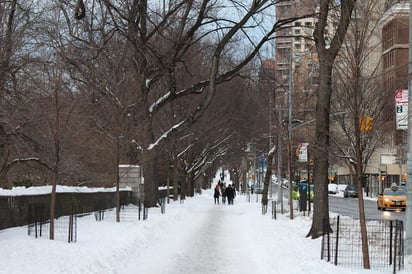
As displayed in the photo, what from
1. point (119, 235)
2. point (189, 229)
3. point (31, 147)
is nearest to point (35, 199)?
point (31, 147)

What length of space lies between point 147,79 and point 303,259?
20.2 metres

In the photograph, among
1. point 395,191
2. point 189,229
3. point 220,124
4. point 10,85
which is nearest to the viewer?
point 10,85

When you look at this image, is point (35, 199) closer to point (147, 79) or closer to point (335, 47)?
point (335, 47)

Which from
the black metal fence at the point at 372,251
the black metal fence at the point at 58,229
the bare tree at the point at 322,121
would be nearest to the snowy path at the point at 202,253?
the black metal fence at the point at 372,251

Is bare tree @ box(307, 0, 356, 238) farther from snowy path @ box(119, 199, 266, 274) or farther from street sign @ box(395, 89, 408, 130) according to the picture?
snowy path @ box(119, 199, 266, 274)

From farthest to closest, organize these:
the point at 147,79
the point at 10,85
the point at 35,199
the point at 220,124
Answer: the point at 220,124 < the point at 147,79 < the point at 35,199 < the point at 10,85

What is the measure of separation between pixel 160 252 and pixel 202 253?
1.08 metres

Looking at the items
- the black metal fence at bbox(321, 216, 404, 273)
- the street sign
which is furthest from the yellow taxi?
the street sign

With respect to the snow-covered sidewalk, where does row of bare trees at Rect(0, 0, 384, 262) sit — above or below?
above

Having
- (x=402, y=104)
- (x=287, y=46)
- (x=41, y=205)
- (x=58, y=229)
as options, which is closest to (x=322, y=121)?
(x=402, y=104)

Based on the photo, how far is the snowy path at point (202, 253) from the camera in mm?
13172

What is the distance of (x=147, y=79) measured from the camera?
106 ft

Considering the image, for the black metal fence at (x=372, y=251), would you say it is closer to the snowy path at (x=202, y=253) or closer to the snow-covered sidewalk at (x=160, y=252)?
the snow-covered sidewalk at (x=160, y=252)

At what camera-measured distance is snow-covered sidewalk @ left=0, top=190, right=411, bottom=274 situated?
38.1 feet
